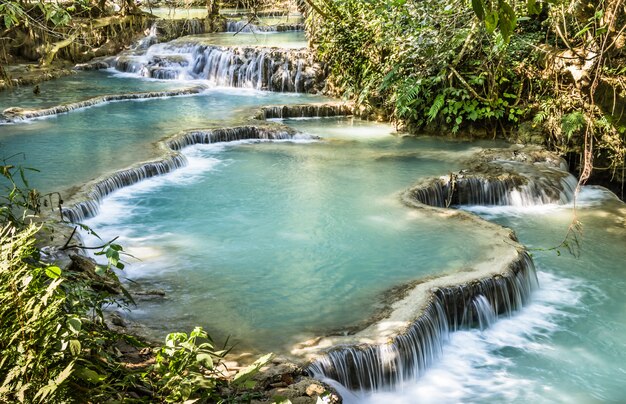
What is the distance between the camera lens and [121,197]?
343 inches

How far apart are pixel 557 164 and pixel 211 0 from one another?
12967 mm

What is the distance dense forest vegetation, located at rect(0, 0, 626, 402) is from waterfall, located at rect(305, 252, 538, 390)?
40.6 inches

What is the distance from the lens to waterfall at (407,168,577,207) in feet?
30.0

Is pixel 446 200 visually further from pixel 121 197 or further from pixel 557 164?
pixel 121 197

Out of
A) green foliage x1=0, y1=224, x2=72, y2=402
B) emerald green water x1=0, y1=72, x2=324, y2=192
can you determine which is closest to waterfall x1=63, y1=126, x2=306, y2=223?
emerald green water x1=0, y1=72, x2=324, y2=192

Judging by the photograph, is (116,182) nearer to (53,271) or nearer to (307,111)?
(307,111)

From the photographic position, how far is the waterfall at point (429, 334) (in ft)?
15.8

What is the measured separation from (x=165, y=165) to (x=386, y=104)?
206 inches

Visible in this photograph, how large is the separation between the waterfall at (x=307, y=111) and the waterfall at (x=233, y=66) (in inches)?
79.5

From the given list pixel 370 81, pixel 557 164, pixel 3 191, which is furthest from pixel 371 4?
pixel 3 191

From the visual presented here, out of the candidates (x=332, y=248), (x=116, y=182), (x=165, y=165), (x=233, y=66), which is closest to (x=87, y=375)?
(x=332, y=248)

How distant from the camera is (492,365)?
558 centimetres

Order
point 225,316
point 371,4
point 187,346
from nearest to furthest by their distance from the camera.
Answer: point 187,346
point 225,316
point 371,4

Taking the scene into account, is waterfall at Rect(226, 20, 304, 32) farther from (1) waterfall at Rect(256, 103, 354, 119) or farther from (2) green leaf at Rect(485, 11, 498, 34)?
(2) green leaf at Rect(485, 11, 498, 34)
